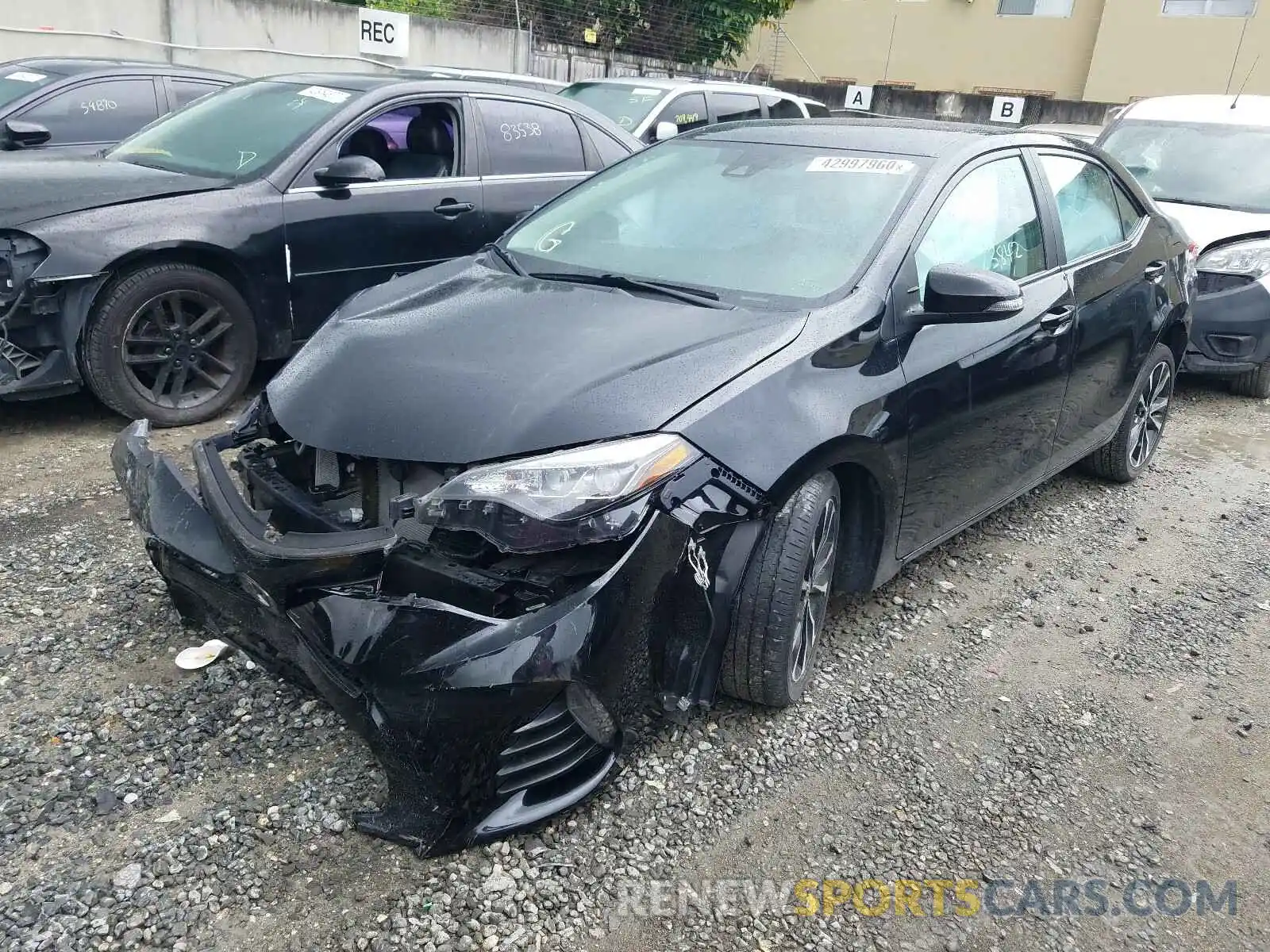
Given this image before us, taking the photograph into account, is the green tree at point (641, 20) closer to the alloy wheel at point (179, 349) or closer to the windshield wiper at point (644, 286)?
the alloy wheel at point (179, 349)

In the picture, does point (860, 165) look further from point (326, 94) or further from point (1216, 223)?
point (1216, 223)

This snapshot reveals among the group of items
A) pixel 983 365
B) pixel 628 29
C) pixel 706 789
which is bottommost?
pixel 706 789

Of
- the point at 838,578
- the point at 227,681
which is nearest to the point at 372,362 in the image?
the point at 227,681

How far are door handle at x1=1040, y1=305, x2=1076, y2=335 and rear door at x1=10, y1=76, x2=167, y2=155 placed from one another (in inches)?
236

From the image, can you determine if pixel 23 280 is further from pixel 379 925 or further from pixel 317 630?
pixel 379 925

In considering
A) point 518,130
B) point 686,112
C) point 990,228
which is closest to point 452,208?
point 518,130

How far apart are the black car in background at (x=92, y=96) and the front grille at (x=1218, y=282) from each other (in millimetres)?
6603

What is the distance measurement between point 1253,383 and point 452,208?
542 centimetres

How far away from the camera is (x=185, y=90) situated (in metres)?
7.42

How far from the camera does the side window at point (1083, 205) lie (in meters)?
4.02

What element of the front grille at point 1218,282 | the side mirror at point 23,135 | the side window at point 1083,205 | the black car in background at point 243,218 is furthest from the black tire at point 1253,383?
the side mirror at point 23,135

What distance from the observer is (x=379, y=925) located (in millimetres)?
2188

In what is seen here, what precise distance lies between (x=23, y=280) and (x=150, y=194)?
0.70 m

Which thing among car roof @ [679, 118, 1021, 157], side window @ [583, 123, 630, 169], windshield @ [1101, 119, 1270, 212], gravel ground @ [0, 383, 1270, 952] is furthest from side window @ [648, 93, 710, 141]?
gravel ground @ [0, 383, 1270, 952]
